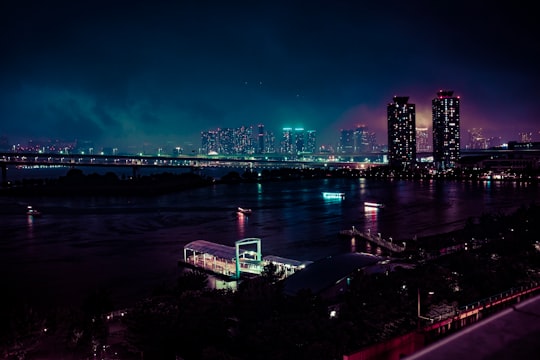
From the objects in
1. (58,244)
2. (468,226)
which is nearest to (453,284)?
(468,226)

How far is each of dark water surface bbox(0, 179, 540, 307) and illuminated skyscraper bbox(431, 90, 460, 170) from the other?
28427 millimetres

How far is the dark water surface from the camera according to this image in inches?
213

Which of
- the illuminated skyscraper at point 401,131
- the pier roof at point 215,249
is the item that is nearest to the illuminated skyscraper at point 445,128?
the illuminated skyscraper at point 401,131

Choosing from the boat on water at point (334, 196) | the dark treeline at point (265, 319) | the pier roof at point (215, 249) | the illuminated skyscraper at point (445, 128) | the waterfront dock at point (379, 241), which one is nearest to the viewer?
the dark treeline at point (265, 319)

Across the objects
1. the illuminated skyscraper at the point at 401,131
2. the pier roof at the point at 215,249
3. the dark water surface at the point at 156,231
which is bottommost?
the dark water surface at the point at 156,231

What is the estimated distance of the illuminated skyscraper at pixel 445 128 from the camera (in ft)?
133

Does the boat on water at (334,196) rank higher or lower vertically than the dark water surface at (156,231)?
higher

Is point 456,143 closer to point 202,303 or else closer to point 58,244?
point 58,244

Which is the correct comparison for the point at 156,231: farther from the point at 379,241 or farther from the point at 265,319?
the point at 265,319

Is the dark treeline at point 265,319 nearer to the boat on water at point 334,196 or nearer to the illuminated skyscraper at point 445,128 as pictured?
the boat on water at point 334,196

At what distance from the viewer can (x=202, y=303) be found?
9.61 ft

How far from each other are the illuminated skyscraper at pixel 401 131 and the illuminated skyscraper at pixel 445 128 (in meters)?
1.88

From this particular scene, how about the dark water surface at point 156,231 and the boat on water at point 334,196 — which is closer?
the dark water surface at point 156,231

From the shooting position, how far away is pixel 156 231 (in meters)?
8.65
